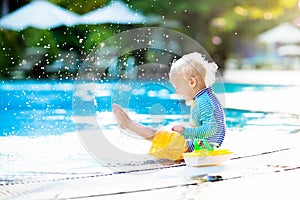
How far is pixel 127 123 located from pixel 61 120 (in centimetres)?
550

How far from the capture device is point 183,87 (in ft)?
12.6

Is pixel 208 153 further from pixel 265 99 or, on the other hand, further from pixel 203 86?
pixel 265 99

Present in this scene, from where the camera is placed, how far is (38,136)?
24.3 ft

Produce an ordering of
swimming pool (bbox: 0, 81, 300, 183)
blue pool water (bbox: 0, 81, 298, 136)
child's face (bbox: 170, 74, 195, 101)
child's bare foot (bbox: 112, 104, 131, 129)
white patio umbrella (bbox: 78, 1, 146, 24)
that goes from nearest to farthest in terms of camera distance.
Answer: child's bare foot (bbox: 112, 104, 131, 129)
child's face (bbox: 170, 74, 195, 101)
swimming pool (bbox: 0, 81, 300, 183)
blue pool water (bbox: 0, 81, 298, 136)
white patio umbrella (bbox: 78, 1, 146, 24)

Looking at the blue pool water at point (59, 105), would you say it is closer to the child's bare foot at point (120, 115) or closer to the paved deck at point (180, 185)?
the child's bare foot at point (120, 115)

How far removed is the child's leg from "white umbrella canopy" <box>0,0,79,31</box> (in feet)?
35.3

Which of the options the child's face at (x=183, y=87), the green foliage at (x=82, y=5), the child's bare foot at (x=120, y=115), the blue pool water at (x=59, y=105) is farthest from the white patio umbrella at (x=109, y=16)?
the child's bare foot at (x=120, y=115)

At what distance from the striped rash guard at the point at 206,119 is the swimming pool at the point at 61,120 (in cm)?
87

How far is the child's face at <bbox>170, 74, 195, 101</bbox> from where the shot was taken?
12.5 ft

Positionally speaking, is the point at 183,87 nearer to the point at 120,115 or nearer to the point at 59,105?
the point at 120,115

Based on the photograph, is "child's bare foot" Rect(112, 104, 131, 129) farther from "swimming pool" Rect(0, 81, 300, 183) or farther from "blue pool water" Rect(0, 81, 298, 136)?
"blue pool water" Rect(0, 81, 298, 136)

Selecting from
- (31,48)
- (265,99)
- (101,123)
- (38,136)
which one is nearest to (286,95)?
(265,99)

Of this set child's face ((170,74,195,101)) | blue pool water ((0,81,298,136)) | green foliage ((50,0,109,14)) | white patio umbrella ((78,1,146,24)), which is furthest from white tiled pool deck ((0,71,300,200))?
green foliage ((50,0,109,14))

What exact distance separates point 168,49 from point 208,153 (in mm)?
13120
